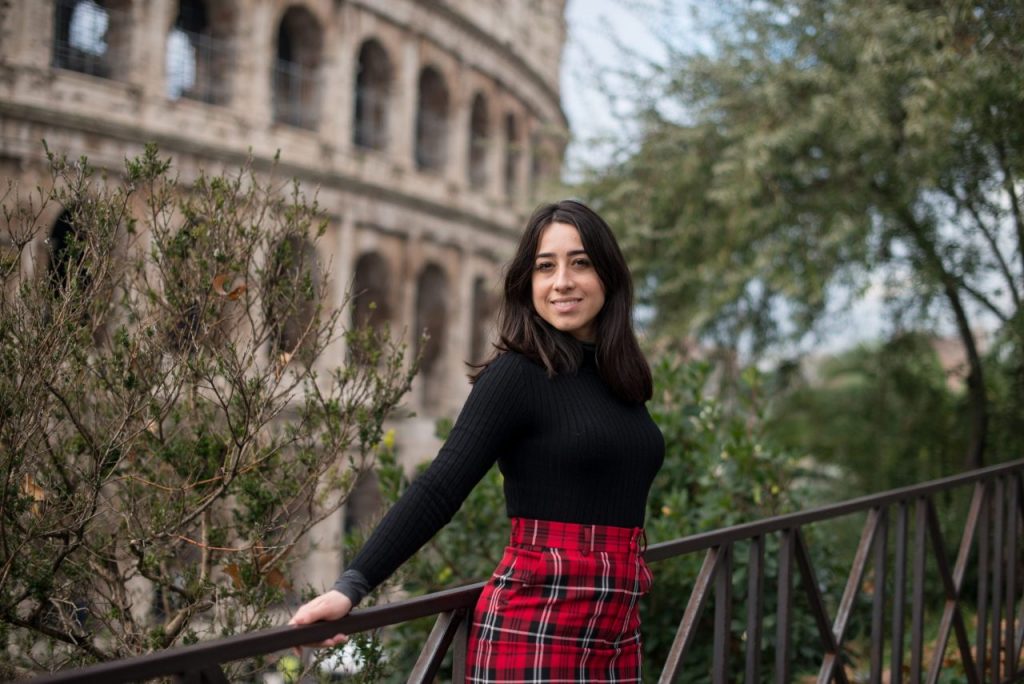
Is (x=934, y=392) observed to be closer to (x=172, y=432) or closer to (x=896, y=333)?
(x=896, y=333)

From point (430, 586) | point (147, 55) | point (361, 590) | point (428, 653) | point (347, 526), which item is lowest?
point (347, 526)

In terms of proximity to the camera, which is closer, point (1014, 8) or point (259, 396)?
point (259, 396)

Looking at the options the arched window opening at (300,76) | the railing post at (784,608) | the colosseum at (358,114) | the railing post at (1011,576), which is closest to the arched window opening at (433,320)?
the colosseum at (358,114)

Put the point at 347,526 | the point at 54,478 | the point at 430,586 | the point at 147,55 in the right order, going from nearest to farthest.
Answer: the point at 54,478, the point at 430,586, the point at 147,55, the point at 347,526

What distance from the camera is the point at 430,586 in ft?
17.6

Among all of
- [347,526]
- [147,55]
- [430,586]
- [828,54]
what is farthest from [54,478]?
[347,526]

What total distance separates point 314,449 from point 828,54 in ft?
24.2

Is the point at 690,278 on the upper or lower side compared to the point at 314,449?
upper

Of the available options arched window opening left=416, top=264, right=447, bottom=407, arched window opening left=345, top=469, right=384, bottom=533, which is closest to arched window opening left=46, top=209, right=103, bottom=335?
arched window opening left=345, top=469, right=384, bottom=533

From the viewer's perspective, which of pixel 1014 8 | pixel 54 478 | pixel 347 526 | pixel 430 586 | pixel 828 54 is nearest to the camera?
pixel 54 478

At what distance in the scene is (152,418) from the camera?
3.38 metres

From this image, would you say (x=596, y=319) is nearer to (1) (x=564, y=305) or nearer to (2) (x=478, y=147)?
(1) (x=564, y=305)

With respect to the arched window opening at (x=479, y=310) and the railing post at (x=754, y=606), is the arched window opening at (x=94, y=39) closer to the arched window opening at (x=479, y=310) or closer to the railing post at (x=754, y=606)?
the arched window opening at (x=479, y=310)

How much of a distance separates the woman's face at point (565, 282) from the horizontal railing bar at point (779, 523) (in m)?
0.66
